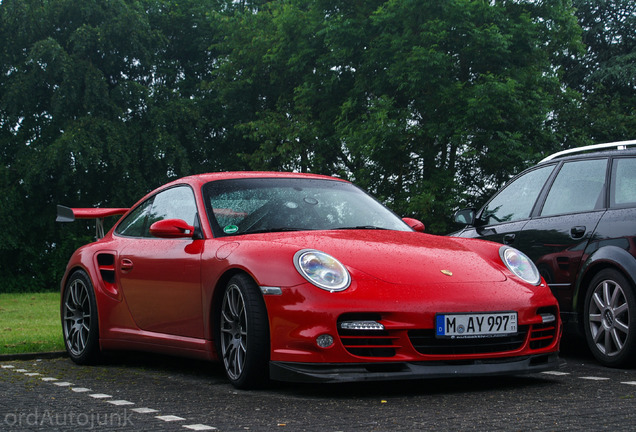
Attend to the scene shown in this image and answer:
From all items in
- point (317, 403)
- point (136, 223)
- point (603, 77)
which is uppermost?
point (603, 77)

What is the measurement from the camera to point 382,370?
512cm

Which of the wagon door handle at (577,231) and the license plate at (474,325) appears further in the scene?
the wagon door handle at (577,231)

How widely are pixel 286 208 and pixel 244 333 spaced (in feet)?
3.77

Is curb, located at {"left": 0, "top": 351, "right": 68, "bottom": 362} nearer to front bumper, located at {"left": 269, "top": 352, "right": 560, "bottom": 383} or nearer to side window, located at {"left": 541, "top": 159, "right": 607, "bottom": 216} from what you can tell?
front bumper, located at {"left": 269, "top": 352, "right": 560, "bottom": 383}

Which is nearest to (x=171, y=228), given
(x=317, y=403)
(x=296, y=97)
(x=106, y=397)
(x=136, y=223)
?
(x=106, y=397)

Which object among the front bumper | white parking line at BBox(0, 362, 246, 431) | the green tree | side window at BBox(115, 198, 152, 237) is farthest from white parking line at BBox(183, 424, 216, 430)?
the green tree

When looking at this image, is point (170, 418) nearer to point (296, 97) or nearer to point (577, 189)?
point (577, 189)

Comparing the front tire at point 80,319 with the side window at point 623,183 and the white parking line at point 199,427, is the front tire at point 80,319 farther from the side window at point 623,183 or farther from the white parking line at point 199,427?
the side window at point 623,183

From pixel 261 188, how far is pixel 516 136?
20.3 meters

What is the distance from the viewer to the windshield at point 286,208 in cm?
618

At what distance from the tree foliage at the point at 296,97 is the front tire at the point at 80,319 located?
62.9 feet

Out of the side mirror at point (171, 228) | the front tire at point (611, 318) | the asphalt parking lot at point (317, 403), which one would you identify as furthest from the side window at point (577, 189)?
the side mirror at point (171, 228)

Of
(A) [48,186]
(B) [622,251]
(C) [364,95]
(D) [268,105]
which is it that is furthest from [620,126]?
(B) [622,251]

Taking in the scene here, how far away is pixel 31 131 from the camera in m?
34.0
